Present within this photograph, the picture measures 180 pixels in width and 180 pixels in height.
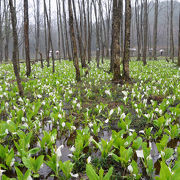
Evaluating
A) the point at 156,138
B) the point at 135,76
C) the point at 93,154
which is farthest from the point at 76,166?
the point at 135,76

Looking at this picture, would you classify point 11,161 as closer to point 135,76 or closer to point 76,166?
point 76,166

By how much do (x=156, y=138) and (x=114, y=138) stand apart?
992 mm

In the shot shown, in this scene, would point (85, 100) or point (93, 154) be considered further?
point (85, 100)

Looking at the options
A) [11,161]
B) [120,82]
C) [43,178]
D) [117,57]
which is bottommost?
[43,178]

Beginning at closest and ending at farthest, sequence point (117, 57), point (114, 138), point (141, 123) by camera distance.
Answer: point (114, 138)
point (141, 123)
point (117, 57)

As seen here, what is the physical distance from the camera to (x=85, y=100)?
A: 17.1 feet

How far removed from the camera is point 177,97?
16.1ft

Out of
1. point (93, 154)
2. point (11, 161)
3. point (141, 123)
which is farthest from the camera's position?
point (141, 123)

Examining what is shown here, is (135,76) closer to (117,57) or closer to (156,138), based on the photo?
(117,57)

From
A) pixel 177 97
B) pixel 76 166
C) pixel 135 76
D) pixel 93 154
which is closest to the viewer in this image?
pixel 76 166

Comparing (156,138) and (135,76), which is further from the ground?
(135,76)

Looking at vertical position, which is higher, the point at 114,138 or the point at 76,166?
the point at 114,138

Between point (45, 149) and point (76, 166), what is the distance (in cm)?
67

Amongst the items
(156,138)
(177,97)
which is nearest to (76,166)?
(156,138)
